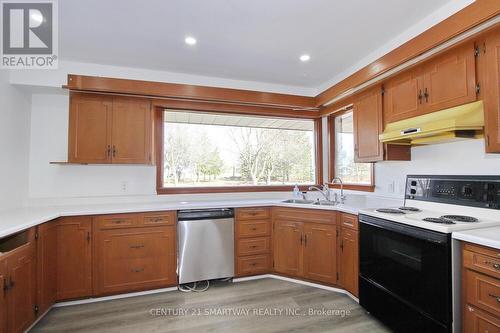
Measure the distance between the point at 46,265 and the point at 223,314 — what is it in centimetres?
166

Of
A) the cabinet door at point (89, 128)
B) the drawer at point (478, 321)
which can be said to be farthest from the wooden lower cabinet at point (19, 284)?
the drawer at point (478, 321)

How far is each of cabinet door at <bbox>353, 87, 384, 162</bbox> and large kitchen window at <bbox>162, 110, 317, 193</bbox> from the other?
1088 millimetres

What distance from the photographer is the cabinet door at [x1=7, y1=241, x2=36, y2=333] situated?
1.74 m

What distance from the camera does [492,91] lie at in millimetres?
1656

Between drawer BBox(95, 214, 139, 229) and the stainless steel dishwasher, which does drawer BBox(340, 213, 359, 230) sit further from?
drawer BBox(95, 214, 139, 229)

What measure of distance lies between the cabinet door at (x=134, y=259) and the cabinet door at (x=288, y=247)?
4.06 feet

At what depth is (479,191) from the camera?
1903 mm

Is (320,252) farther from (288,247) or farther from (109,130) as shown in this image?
(109,130)

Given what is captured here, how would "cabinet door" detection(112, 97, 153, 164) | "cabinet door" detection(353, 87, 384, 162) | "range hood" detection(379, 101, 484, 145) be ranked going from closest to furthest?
1. "range hood" detection(379, 101, 484, 145)
2. "cabinet door" detection(353, 87, 384, 162)
3. "cabinet door" detection(112, 97, 153, 164)

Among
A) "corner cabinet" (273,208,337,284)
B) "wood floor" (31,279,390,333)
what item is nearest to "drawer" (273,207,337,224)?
"corner cabinet" (273,208,337,284)

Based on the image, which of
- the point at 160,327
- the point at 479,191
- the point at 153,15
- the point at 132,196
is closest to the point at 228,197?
the point at 132,196

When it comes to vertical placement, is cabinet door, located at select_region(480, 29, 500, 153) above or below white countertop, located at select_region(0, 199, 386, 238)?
above

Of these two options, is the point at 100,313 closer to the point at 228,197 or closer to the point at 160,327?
the point at 160,327

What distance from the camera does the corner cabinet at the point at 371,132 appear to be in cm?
253
